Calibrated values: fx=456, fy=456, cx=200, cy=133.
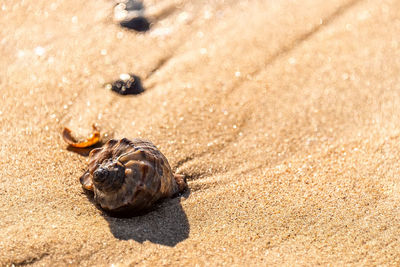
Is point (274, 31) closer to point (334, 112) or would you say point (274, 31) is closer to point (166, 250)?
point (334, 112)

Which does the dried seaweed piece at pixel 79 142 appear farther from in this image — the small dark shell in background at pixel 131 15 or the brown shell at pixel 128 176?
the small dark shell in background at pixel 131 15

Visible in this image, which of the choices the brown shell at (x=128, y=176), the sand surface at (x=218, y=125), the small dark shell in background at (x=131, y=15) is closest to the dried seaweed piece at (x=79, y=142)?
the sand surface at (x=218, y=125)

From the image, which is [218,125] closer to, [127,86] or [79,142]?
[127,86]

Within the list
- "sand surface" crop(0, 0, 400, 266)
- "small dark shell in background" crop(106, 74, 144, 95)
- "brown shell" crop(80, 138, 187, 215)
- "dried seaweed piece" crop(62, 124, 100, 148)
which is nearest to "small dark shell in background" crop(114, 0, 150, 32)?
"sand surface" crop(0, 0, 400, 266)

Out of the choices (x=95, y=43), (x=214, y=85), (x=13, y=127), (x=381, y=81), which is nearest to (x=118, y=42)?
(x=95, y=43)

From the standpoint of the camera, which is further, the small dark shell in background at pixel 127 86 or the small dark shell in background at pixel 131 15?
the small dark shell in background at pixel 131 15

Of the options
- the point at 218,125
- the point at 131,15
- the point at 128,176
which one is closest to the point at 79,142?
the point at 128,176

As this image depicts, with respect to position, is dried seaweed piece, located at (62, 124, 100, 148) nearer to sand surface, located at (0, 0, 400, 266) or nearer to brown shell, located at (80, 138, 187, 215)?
sand surface, located at (0, 0, 400, 266)
